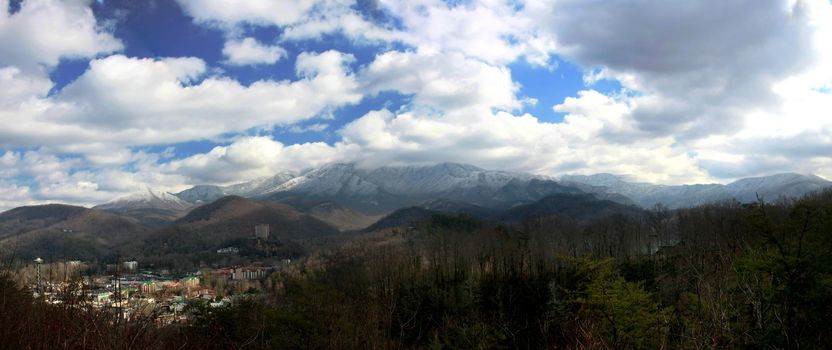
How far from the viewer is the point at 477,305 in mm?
48406

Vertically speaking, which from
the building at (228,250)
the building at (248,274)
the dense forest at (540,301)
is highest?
the dense forest at (540,301)

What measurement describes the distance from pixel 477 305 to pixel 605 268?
3040 centimetres

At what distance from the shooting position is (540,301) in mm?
48562

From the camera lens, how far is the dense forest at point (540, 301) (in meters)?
10.2

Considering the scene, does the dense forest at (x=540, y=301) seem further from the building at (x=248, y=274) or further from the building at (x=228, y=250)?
the building at (x=228, y=250)

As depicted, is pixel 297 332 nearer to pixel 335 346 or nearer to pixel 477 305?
pixel 335 346

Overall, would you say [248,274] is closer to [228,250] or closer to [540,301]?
[228,250]

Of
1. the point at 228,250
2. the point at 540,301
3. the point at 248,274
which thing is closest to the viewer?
the point at 540,301

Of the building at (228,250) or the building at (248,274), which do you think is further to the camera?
the building at (228,250)

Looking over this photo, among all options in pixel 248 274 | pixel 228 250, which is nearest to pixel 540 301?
pixel 248 274

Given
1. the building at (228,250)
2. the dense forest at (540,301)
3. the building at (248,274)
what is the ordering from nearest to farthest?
1. the dense forest at (540,301)
2. the building at (248,274)
3. the building at (228,250)

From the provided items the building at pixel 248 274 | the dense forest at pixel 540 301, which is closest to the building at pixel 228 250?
the building at pixel 248 274

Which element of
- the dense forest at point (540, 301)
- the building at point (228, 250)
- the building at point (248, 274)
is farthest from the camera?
the building at point (228, 250)

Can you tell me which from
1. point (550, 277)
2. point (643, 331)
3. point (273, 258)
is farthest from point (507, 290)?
point (273, 258)
